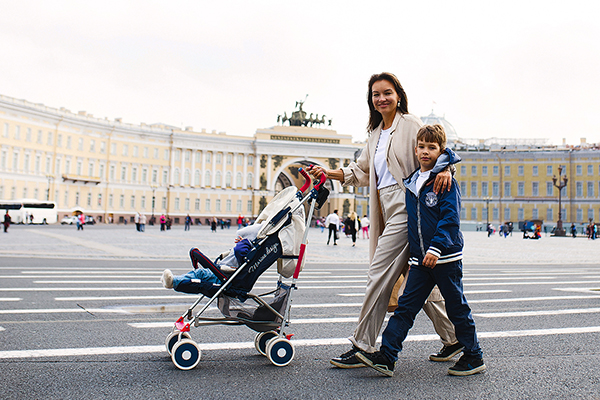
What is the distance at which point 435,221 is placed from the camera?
359cm

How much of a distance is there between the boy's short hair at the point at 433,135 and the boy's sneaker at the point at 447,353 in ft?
4.95

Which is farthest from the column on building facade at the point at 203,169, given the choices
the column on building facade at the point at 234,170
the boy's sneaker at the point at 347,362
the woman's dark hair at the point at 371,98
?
the boy's sneaker at the point at 347,362

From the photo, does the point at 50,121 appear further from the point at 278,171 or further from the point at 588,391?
the point at 588,391

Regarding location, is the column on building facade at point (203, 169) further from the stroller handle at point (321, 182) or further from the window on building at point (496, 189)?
the stroller handle at point (321, 182)

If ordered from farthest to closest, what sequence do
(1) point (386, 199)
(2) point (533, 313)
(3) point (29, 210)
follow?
(3) point (29, 210)
(2) point (533, 313)
(1) point (386, 199)

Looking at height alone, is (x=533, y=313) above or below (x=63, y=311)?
above

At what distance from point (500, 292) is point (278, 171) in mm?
68317

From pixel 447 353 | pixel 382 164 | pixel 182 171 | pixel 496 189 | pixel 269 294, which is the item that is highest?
pixel 182 171

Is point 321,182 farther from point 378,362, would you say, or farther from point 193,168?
point 193,168

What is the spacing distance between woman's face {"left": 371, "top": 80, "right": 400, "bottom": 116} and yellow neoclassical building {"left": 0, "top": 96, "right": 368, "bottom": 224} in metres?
61.5

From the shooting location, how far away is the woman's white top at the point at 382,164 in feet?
13.2

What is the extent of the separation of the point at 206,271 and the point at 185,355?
656 millimetres

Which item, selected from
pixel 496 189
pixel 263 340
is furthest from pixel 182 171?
pixel 263 340

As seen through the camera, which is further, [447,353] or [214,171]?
[214,171]
